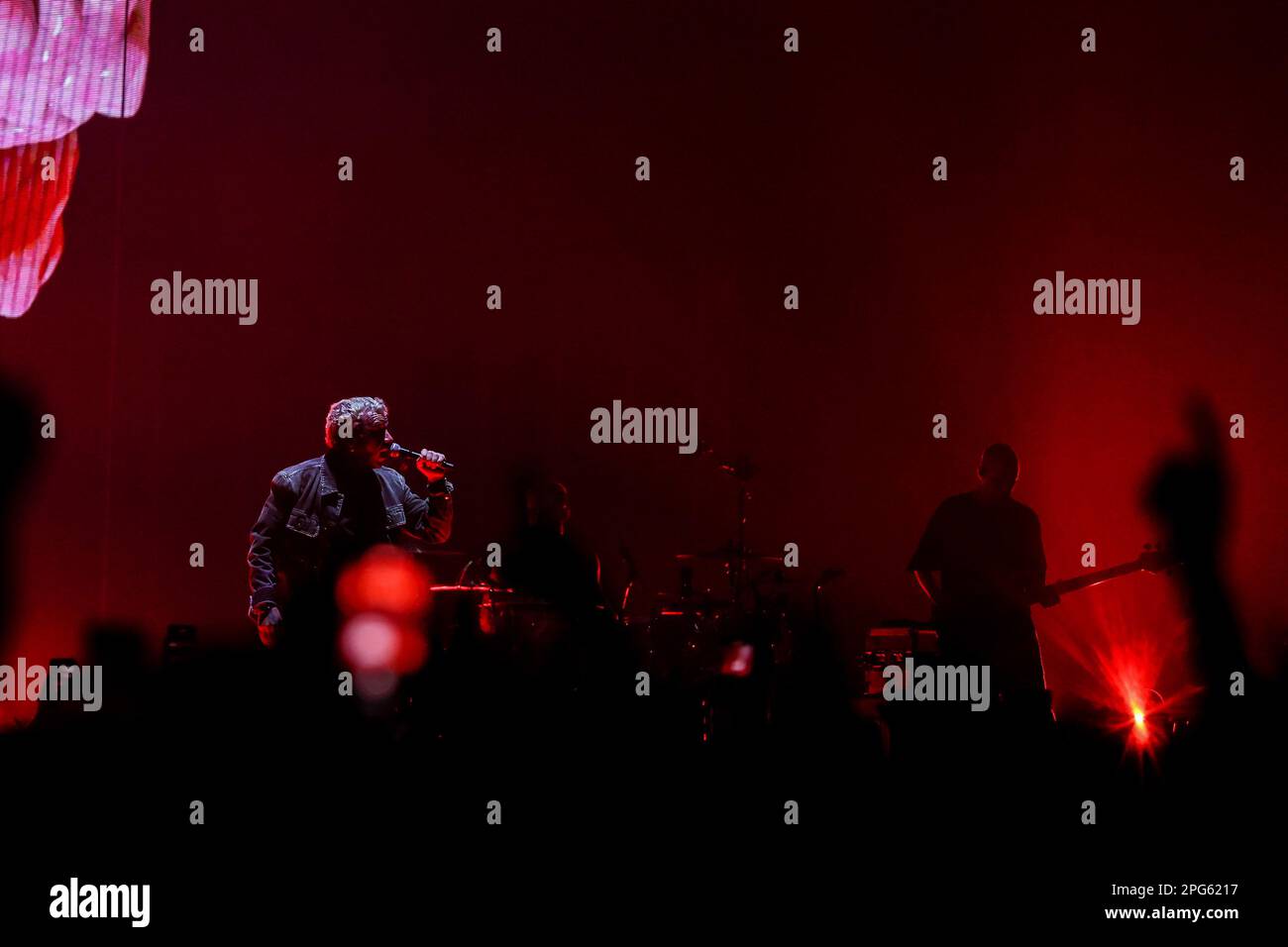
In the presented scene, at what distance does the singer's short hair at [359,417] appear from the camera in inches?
141

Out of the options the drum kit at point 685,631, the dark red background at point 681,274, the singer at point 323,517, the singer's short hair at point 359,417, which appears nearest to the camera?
the singer at point 323,517

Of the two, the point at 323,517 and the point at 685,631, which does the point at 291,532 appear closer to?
the point at 323,517

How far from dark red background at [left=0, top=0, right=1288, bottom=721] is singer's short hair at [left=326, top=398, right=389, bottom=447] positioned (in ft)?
8.49

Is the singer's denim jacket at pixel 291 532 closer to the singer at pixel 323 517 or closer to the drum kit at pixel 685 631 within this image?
the singer at pixel 323 517

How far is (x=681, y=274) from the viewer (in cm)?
630

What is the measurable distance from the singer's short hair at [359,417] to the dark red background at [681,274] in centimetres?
259

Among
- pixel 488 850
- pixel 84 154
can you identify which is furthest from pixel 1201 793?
pixel 84 154

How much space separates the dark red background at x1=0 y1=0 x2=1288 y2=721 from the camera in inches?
237

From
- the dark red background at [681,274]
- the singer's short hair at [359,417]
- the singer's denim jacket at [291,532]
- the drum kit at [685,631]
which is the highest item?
the dark red background at [681,274]

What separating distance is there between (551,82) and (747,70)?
102 cm

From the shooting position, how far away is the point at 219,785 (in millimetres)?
3297

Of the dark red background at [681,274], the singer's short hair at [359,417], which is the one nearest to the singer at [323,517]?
the singer's short hair at [359,417]
